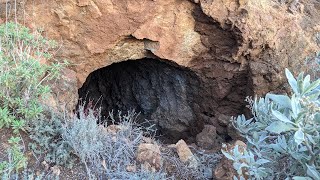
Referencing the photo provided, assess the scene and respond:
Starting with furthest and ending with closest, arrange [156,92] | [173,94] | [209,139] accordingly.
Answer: [156,92]
[173,94]
[209,139]

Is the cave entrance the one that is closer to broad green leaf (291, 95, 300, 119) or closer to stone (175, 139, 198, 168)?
stone (175, 139, 198, 168)

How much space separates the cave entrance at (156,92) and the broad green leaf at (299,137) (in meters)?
2.81

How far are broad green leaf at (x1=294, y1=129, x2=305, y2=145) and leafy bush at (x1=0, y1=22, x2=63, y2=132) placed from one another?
1.75 metres

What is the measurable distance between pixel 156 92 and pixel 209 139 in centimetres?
125

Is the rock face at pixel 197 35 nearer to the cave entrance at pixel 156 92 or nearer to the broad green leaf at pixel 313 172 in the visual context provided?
the cave entrance at pixel 156 92

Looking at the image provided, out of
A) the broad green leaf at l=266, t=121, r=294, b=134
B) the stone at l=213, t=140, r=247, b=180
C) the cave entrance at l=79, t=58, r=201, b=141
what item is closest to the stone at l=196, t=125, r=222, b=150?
the cave entrance at l=79, t=58, r=201, b=141

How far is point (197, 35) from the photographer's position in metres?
4.38

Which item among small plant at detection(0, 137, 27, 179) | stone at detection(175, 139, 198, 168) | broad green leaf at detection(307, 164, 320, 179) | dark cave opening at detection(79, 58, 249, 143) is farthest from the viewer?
dark cave opening at detection(79, 58, 249, 143)

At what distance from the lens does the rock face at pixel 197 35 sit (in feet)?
12.9

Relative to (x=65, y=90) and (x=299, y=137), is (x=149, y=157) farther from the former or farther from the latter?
(x=299, y=137)

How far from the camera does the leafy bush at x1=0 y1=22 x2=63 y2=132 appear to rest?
2.86 m

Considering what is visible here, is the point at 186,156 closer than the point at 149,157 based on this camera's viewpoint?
No

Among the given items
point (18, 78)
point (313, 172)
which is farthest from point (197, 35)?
point (313, 172)

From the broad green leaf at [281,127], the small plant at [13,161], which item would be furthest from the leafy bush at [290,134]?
the small plant at [13,161]
